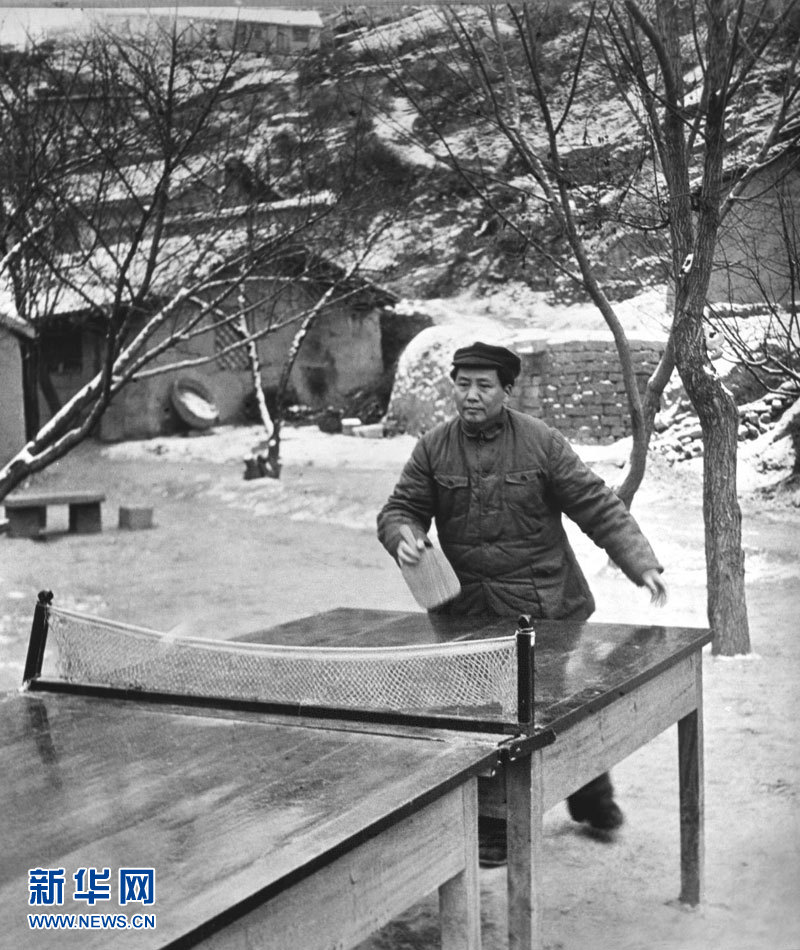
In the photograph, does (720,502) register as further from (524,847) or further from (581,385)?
(524,847)

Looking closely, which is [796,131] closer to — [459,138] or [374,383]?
[459,138]

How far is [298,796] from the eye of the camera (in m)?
1.74

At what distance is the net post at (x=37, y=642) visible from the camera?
2.44m

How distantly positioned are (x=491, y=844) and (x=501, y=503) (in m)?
0.93

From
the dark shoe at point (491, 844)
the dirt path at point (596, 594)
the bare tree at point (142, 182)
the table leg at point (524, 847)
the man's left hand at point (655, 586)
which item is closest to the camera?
the table leg at point (524, 847)

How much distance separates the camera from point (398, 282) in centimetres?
1050

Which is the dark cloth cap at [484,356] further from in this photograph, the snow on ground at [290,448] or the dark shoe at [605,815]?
the snow on ground at [290,448]

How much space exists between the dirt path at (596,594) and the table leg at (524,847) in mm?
578

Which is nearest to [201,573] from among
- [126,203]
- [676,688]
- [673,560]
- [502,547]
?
[126,203]

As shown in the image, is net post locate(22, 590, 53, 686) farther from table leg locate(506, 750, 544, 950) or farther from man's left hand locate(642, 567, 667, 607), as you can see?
man's left hand locate(642, 567, 667, 607)

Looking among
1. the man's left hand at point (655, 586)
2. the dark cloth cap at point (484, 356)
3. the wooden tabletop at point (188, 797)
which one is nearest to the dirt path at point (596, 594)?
the man's left hand at point (655, 586)

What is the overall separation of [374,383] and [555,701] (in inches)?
385

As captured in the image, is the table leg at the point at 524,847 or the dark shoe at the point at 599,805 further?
the dark shoe at the point at 599,805

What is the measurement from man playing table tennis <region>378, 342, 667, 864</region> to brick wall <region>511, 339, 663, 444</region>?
2795 millimetres
